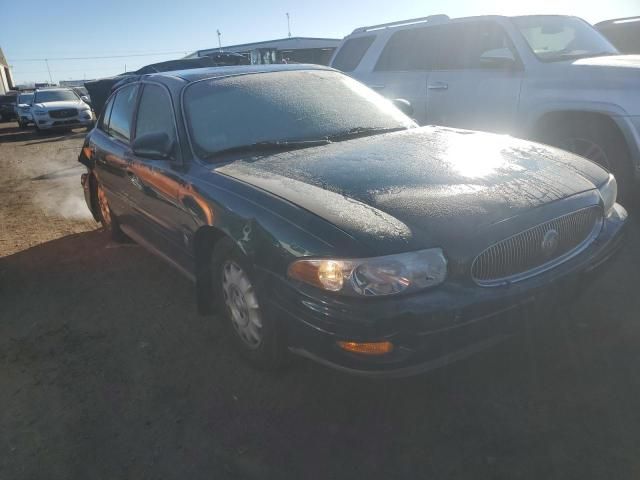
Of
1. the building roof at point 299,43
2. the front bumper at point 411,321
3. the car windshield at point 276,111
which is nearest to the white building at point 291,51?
the building roof at point 299,43

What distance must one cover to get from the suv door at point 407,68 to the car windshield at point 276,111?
241 cm

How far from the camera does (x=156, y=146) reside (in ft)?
10.5

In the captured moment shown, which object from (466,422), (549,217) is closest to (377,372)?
(466,422)

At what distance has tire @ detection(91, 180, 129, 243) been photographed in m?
4.90

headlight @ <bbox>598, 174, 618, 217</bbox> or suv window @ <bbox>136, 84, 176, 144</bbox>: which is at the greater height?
suv window @ <bbox>136, 84, 176, 144</bbox>

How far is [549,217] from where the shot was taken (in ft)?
7.88

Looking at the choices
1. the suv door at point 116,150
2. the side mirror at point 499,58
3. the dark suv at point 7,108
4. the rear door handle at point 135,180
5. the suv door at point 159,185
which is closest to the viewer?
the suv door at point 159,185

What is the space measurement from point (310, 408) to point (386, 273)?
903 millimetres

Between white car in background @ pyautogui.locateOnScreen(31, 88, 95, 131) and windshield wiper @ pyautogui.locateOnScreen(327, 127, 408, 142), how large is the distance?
1685 cm

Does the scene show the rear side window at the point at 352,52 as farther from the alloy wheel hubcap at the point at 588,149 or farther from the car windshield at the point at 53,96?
the car windshield at the point at 53,96

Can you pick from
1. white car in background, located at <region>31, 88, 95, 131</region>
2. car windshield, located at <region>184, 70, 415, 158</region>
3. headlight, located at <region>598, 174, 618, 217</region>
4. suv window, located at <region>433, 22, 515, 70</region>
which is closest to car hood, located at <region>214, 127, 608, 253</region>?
headlight, located at <region>598, 174, 618, 217</region>

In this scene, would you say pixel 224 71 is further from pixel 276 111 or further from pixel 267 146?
pixel 267 146

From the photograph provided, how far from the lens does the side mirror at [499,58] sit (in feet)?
17.3

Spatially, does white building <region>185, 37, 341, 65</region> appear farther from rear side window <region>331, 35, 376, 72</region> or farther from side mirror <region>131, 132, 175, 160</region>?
side mirror <region>131, 132, 175, 160</region>
